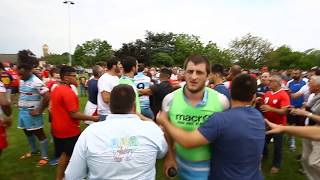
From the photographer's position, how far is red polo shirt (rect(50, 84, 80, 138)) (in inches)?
204

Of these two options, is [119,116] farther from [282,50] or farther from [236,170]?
[282,50]

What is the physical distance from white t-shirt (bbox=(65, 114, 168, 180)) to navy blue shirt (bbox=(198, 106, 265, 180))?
490 millimetres

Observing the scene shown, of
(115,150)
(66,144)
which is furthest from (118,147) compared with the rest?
(66,144)

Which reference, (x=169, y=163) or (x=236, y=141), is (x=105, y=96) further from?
(x=236, y=141)

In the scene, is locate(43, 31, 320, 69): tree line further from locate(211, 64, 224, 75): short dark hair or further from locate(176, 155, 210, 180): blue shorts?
locate(176, 155, 210, 180): blue shorts

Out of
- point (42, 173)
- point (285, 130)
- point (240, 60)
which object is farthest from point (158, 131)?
point (240, 60)

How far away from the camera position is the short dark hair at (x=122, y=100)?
2.57 m

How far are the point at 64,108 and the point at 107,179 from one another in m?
3.08

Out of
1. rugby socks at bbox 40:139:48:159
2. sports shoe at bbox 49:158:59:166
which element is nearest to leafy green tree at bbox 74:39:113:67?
rugby socks at bbox 40:139:48:159

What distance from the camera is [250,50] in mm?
54812

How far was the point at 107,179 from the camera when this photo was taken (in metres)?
2.47

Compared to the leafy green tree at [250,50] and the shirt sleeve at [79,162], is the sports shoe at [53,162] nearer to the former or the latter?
the shirt sleeve at [79,162]

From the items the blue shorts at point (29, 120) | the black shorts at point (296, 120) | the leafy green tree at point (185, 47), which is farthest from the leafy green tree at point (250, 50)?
the blue shorts at point (29, 120)

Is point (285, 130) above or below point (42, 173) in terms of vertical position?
above
